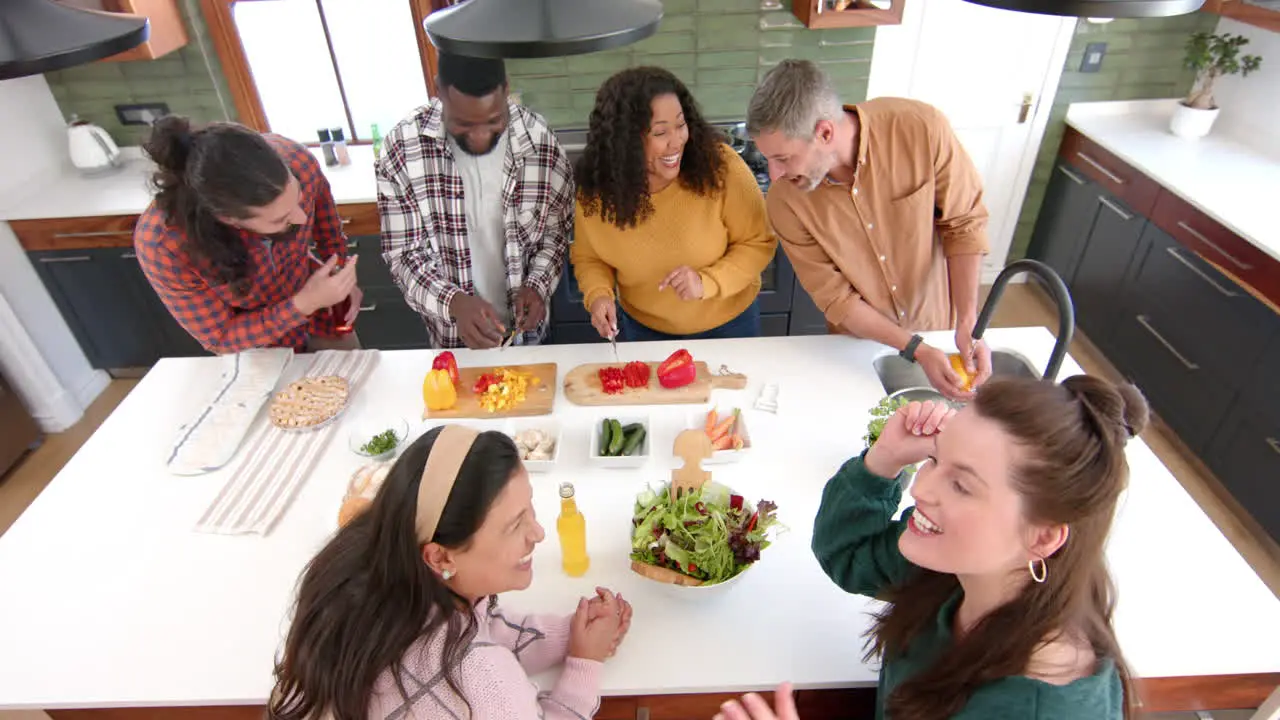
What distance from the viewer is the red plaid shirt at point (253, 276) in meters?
1.83

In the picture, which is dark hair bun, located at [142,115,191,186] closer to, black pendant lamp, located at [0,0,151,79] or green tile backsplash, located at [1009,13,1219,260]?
black pendant lamp, located at [0,0,151,79]

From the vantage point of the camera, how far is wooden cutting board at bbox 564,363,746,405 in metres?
1.92

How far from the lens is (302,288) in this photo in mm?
2088

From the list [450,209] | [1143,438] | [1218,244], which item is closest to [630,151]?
[450,209]

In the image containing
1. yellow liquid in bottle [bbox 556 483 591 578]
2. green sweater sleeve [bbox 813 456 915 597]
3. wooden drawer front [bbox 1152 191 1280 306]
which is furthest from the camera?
wooden drawer front [bbox 1152 191 1280 306]

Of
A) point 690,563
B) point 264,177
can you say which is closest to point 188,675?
point 690,563

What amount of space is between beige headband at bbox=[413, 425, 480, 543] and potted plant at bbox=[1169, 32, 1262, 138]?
346 centimetres

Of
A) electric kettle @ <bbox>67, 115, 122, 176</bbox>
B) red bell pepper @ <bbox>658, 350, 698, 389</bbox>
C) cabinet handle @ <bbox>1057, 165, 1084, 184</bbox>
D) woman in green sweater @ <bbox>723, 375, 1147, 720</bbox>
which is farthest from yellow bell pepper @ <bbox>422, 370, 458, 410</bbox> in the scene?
cabinet handle @ <bbox>1057, 165, 1084, 184</bbox>

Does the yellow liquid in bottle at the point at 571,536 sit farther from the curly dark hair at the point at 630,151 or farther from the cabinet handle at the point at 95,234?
the cabinet handle at the point at 95,234

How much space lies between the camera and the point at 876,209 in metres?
1.90

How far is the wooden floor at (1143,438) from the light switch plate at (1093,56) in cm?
113

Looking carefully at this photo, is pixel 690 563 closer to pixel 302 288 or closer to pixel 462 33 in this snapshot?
pixel 462 33

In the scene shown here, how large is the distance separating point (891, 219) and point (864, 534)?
944mm

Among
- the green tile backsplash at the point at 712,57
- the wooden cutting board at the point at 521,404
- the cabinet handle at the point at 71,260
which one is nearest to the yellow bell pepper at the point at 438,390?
the wooden cutting board at the point at 521,404
